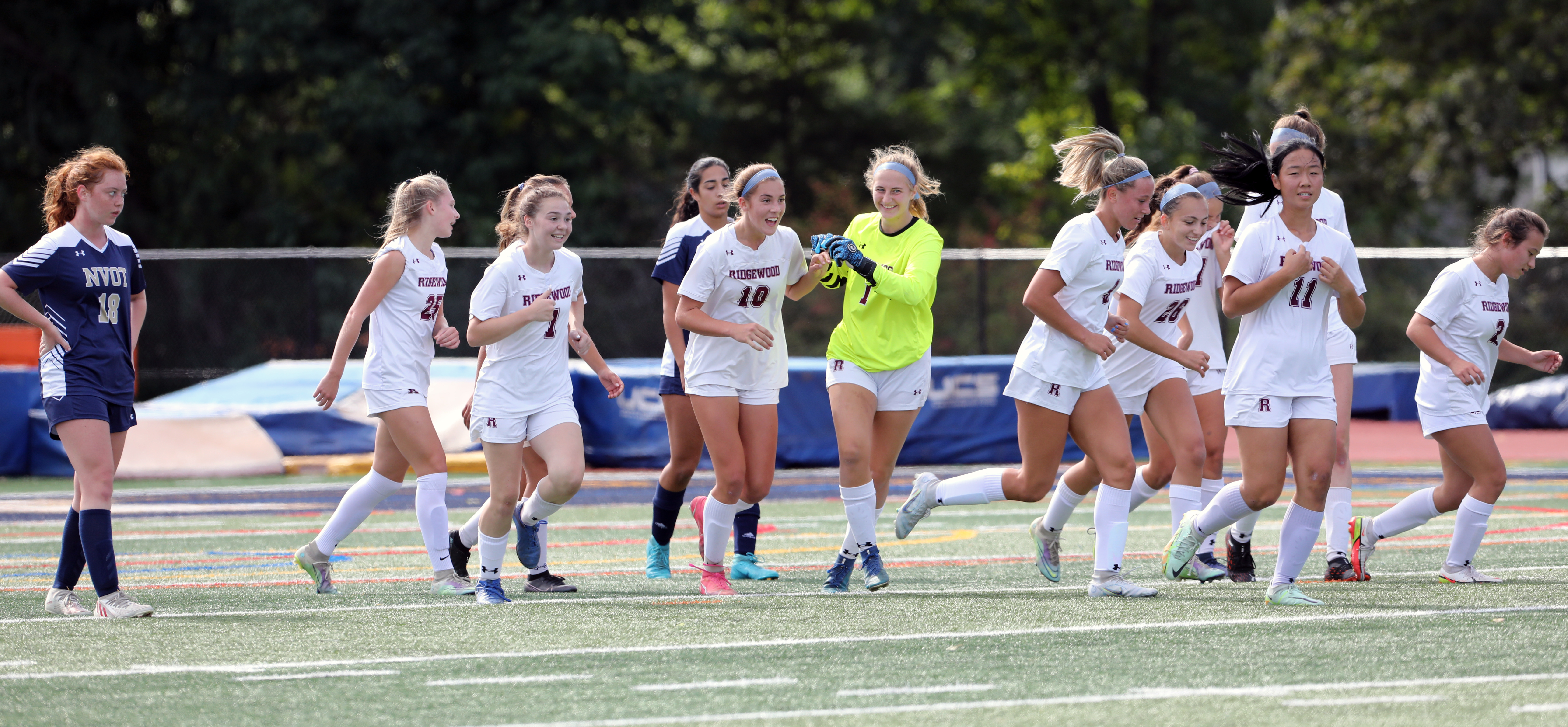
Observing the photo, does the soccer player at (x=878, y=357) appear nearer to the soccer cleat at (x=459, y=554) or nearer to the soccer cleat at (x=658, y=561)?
the soccer cleat at (x=658, y=561)

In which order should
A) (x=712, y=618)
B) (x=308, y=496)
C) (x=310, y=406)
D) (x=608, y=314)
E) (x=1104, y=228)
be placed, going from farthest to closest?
(x=608, y=314)
(x=310, y=406)
(x=308, y=496)
(x=1104, y=228)
(x=712, y=618)

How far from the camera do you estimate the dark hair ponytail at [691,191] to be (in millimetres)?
7672

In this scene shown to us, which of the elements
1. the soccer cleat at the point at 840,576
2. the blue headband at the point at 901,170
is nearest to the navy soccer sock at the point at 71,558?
the soccer cleat at the point at 840,576

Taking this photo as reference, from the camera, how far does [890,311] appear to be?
23.3 ft

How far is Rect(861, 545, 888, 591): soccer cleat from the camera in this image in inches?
277

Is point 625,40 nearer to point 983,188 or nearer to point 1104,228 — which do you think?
point 983,188

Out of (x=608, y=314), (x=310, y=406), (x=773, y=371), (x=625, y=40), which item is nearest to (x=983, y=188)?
(x=625, y=40)

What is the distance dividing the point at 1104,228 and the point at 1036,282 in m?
0.41

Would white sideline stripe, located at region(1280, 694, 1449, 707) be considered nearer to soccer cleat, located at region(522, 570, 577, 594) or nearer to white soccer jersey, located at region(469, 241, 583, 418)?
white soccer jersey, located at region(469, 241, 583, 418)

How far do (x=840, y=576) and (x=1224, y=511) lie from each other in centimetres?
167

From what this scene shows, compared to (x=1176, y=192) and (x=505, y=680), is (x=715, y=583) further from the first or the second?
(x=1176, y=192)

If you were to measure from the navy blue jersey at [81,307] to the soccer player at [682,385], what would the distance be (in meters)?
2.27

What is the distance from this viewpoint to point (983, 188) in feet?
115

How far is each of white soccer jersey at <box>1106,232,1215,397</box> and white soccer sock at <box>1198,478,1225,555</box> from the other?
60 cm
